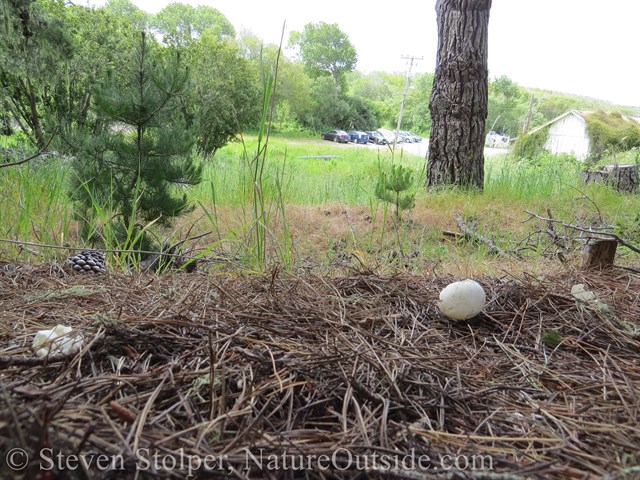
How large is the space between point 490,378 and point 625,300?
754mm

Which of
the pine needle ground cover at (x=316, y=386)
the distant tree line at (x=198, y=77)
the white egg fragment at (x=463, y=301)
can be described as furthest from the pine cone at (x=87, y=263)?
the white egg fragment at (x=463, y=301)

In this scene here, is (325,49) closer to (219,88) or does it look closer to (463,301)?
(219,88)

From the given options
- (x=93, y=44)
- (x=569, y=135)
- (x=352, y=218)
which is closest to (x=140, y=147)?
(x=352, y=218)

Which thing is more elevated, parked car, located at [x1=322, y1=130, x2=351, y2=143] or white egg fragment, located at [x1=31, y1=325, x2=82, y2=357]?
parked car, located at [x1=322, y1=130, x2=351, y2=143]

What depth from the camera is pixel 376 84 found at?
2523cm

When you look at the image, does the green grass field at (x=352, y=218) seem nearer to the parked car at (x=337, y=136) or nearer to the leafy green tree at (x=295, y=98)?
the leafy green tree at (x=295, y=98)

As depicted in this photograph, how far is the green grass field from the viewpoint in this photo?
205cm

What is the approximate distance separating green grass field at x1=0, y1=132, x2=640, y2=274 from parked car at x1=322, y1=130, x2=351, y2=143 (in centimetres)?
1620

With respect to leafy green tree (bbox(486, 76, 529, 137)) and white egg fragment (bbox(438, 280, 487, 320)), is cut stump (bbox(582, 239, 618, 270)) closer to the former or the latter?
white egg fragment (bbox(438, 280, 487, 320))

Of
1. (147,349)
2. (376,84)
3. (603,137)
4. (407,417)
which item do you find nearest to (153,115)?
(147,349)

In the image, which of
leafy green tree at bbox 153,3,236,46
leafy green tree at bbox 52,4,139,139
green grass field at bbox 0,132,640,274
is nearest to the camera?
green grass field at bbox 0,132,640,274

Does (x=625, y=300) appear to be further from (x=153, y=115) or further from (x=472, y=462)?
(x=153, y=115)

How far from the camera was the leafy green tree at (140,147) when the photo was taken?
210 centimetres

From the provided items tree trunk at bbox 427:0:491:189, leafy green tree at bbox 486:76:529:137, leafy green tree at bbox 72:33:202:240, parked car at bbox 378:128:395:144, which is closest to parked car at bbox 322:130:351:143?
leafy green tree at bbox 486:76:529:137
